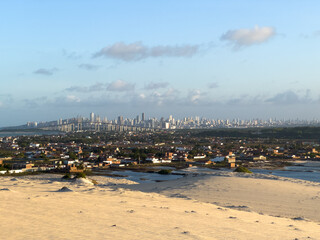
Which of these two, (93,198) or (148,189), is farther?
(148,189)

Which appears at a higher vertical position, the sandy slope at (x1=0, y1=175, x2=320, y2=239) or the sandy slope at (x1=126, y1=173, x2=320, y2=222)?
the sandy slope at (x1=0, y1=175, x2=320, y2=239)

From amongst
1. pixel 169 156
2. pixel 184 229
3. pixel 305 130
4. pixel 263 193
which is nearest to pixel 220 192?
pixel 263 193

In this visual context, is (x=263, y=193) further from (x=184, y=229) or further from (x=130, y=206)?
(x=184, y=229)

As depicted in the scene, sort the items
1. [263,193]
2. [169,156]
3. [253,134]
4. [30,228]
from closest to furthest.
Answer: [30,228] < [263,193] < [169,156] < [253,134]

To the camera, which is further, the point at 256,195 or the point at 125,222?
the point at 256,195

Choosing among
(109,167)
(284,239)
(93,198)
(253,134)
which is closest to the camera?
(284,239)

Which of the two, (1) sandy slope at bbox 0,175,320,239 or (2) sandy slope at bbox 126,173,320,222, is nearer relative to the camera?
(1) sandy slope at bbox 0,175,320,239

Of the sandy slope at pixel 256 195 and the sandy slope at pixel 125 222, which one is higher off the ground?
the sandy slope at pixel 125 222

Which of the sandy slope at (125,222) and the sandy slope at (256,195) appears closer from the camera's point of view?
the sandy slope at (125,222)

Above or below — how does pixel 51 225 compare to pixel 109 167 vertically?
above

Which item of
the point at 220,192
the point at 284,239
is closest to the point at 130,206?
the point at 284,239

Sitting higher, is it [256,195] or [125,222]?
[125,222]
